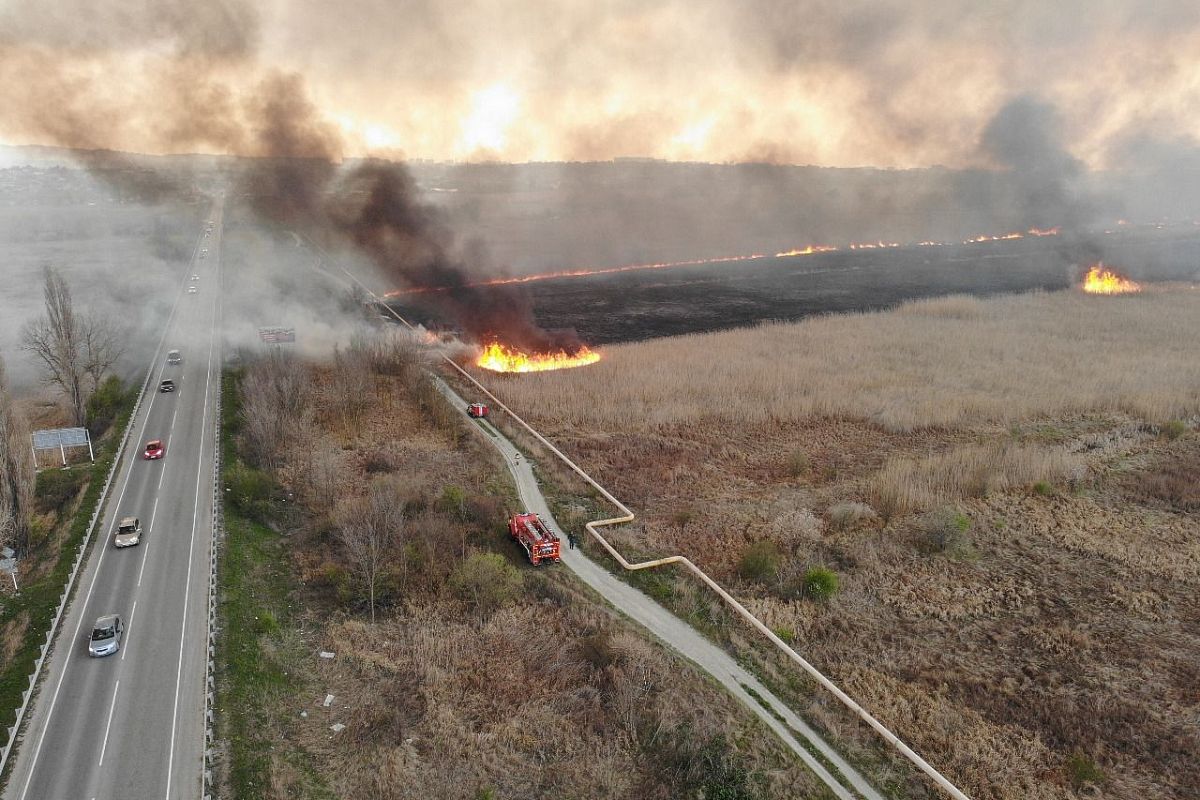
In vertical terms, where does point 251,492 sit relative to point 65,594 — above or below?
above

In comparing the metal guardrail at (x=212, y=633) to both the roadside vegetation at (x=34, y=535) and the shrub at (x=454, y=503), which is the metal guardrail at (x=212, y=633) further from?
the shrub at (x=454, y=503)

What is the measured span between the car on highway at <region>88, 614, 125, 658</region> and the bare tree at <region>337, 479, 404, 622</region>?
1051cm

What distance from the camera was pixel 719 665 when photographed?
32750mm

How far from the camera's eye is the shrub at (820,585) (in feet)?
126

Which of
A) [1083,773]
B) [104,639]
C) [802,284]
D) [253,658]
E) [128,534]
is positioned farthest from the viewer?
[802,284]

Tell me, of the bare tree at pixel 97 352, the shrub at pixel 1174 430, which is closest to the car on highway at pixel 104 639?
the bare tree at pixel 97 352

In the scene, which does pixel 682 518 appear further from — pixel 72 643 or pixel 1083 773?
pixel 72 643

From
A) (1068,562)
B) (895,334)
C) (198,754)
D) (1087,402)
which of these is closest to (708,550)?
(1068,562)

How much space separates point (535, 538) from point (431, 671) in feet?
35.3

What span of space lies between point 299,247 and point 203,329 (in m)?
69.4

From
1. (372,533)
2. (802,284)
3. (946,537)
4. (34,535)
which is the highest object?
(802,284)

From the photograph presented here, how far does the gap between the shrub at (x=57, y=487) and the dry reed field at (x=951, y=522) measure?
105 ft

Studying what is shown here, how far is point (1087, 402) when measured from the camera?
6962cm

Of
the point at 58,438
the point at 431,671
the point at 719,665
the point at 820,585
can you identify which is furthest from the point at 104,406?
the point at 820,585
